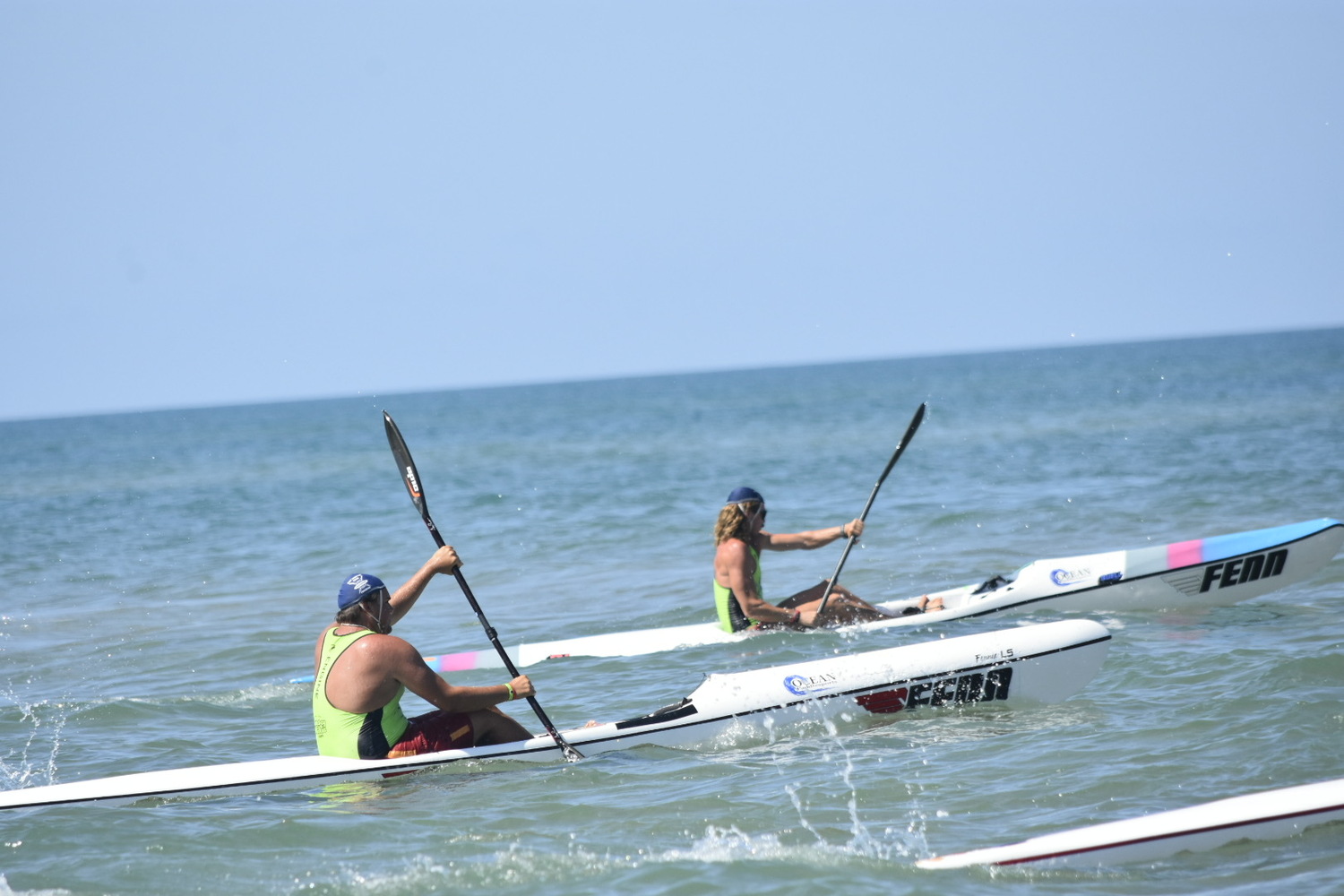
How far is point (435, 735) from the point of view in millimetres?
6383

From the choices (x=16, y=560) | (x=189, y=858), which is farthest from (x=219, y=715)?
(x=16, y=560)

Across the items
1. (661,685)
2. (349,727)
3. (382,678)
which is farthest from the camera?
(661,685)

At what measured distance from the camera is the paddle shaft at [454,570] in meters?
6.45

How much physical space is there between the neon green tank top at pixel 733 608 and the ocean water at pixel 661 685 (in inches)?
→ 10.1

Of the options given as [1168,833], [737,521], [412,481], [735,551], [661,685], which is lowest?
[661,685]

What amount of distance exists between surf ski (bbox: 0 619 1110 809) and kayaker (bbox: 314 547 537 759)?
0.38 ft

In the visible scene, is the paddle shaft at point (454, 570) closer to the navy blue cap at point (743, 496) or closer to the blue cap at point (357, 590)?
the blue cap at point (357, 590)

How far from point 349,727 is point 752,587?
387 cm

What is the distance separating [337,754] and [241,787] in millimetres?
513

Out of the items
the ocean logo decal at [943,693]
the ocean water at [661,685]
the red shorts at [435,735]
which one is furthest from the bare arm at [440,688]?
the ocean logo decal at [943,693]

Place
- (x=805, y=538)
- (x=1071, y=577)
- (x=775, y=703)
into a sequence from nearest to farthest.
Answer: (x=775, y=703) < (x=1071, y=577) < (x=805, y=538)

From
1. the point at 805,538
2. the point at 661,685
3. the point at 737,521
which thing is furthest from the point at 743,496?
the point at 661,685

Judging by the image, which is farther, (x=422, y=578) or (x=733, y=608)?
(x=733, y=608)

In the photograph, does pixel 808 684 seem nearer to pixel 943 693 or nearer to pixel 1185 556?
pixel 943 693
